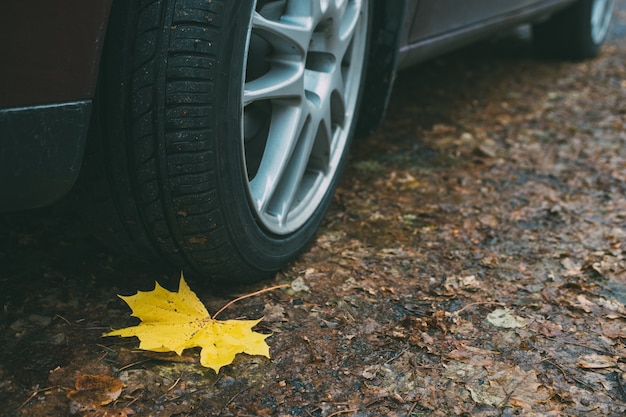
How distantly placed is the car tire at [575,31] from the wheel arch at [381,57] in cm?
227

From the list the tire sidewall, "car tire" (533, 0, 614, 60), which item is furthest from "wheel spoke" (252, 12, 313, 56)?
"car tire" (533, 0, 614, 60)

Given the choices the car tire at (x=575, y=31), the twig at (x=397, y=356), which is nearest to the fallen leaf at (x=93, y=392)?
the twig at (x=397, y=356)

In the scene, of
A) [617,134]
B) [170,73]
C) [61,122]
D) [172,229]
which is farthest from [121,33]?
[617,134]

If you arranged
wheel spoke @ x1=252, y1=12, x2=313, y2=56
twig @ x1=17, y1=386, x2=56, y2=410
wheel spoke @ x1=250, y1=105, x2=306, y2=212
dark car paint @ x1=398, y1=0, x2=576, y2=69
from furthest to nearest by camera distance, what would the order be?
dark car paint @ x1=398, y1=0, x2=576, y2=69 < wheel spoke @ x1=250, y1=105, x2=306, y2=212 < wheel spoke @ x1=252, y1=12, x2=313, y2=56 < twig @ x1=17, y1=386, x2=56, y2=410

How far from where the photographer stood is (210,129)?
153cm

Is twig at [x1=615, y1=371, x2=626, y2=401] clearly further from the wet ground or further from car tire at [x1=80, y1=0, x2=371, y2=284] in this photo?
car tire at [x1=80, y1=0, x2=371, y2=284]

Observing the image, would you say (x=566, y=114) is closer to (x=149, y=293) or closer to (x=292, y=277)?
(x=292, y=277)

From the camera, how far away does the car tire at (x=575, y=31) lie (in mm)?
4094

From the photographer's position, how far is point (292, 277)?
1.95 metres

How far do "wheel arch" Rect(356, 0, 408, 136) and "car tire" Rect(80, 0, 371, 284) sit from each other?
26 cm

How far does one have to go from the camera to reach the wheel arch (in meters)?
2.21

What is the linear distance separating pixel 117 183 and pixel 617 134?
2.48 meters

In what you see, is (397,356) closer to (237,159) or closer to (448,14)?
(237,159)

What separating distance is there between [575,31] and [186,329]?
3.43m
